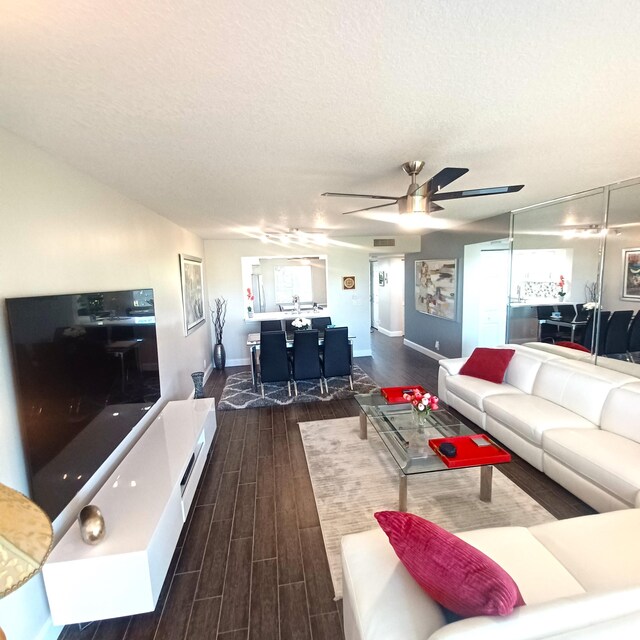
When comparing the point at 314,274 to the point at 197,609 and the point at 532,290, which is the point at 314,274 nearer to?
the point at 532,290

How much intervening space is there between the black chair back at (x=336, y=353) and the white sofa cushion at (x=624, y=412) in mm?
2770

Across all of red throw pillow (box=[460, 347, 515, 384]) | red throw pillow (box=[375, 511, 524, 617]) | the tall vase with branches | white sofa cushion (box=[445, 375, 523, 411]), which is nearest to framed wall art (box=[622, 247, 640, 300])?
red throw pillow (box=[460, 347, 515, 384])

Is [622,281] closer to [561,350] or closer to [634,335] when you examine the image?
[634,335]

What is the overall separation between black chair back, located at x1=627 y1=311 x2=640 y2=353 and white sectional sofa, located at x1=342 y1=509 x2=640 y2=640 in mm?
1899

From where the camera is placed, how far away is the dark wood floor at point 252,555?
5.45 feet

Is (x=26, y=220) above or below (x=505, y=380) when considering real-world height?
above

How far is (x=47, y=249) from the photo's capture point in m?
1.83

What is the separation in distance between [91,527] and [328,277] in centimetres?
538

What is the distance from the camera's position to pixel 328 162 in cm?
226

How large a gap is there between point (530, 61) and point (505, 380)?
330 cm

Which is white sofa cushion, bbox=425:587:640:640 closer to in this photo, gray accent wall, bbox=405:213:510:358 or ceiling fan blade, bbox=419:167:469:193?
ceiling fan blade, bbox=419:167:469:193

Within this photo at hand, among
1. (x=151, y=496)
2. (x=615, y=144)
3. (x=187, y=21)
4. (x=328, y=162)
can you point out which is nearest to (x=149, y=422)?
(x=151, y=496)

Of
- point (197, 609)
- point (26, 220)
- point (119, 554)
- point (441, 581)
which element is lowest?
point (197, 609)

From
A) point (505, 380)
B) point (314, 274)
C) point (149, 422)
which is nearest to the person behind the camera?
point (149, 422)
